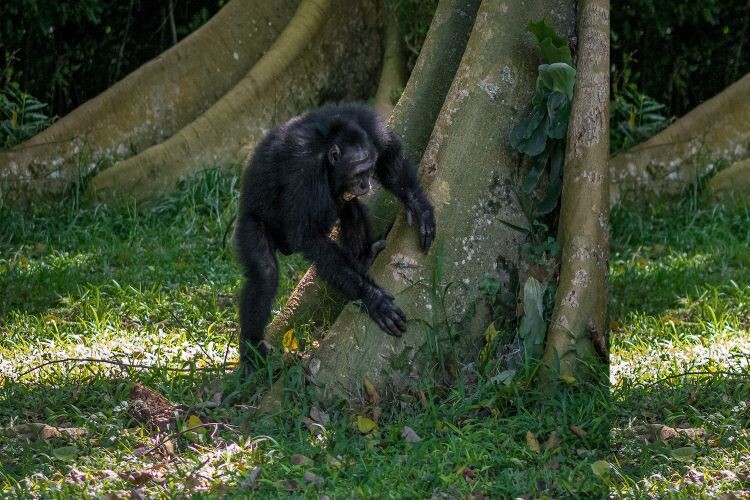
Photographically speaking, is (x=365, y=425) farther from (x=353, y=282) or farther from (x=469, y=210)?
(x=469, y=210)

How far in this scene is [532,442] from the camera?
4.57 meters

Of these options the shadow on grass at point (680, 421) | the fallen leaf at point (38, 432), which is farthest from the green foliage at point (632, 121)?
the fallen leaf at point (38, 432)

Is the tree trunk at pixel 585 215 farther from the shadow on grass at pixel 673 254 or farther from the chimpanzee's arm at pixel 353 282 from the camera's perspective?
the shadow on grass at pixel 673 254

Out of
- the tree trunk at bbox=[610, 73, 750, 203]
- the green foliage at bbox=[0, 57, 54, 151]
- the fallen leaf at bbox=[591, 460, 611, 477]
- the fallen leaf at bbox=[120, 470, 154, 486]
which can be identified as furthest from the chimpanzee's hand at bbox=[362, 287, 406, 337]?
the green foliage at bbox=[0, 57, 54, 151]

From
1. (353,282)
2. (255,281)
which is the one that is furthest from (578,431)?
(255,281)

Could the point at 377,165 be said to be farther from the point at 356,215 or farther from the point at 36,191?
the point at 36,191

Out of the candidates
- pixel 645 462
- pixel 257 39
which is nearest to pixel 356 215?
pixel 645 462

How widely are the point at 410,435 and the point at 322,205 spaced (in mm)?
1338

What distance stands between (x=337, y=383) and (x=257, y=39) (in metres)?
5.40

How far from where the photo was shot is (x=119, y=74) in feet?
36.7

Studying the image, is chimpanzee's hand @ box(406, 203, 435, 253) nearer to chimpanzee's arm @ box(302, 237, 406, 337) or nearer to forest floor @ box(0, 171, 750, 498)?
chimpanzee's arm @ box(302, 237, 406, 337)

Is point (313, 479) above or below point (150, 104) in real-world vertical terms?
below

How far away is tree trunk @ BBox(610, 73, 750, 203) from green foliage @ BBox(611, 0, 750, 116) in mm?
A: 1257

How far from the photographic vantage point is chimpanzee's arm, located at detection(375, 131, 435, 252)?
17.1 feet
